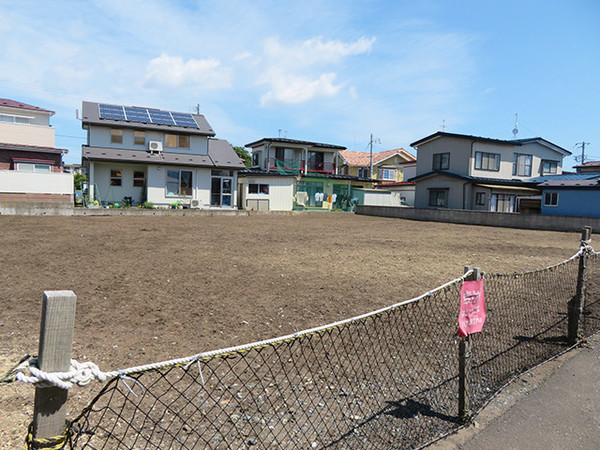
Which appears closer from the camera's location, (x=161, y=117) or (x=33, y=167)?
(x=33, y=167)

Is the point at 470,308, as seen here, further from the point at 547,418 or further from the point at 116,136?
the point at 116,136

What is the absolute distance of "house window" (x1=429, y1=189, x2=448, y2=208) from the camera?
30.8 metres

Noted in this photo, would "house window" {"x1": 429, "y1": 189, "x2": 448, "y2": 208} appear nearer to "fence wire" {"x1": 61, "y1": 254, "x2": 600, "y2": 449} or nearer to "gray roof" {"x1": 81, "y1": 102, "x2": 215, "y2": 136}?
"gray roof" {"x1": 81, "y1": 102, "x2": 215, "y2": 136}

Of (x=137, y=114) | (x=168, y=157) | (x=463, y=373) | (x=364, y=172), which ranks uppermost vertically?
(x=137, y=114)

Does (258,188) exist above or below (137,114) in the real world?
below

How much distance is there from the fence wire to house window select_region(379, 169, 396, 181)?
42326 millimetres

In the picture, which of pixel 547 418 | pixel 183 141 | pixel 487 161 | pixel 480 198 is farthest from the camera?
pixel 487 161

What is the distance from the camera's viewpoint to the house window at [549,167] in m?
32.8

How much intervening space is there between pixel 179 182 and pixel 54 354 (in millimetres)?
25211

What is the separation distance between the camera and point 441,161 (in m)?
32.1

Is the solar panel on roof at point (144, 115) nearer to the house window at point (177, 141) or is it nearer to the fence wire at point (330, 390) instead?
the house window at point (177, 141)

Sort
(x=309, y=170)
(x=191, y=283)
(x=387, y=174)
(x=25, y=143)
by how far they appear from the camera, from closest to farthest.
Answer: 1. (x=191, y=283)
2. (x=25, y=143)
3. (x=309, y=170)
4. (x=387, y=174)

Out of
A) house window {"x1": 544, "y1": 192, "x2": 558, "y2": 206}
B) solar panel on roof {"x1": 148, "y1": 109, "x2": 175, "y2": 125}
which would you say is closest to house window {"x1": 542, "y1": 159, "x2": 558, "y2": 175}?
house window {"x1": 544, "y1": 192, "x2": 558, "y2": 206}

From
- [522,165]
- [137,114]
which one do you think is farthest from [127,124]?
[522,165]
